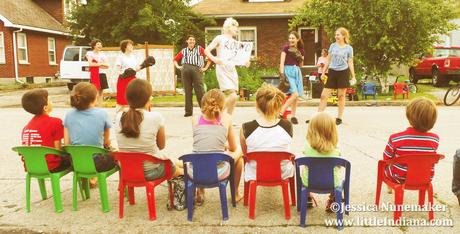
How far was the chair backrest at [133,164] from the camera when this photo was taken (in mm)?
4152

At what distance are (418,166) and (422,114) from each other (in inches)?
17.7

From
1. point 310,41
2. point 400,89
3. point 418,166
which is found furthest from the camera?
point 310,41

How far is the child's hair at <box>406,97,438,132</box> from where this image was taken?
4102 millimetres

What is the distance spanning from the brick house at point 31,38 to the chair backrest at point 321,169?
2742 centimetres

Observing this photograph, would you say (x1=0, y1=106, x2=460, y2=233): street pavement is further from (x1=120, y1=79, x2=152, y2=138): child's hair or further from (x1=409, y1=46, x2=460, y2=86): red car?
(x1=409, y1=46, x2=460, y2=86): red car

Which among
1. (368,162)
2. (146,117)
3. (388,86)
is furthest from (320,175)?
(388,86)

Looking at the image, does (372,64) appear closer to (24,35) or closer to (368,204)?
(368,204)

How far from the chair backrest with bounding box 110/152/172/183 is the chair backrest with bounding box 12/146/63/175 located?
2.06 feet

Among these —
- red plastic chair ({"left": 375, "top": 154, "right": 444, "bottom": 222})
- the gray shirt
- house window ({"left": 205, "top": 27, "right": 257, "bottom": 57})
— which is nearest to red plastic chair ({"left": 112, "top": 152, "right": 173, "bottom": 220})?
red plastic chair ({"left": 375, "top": 154, "right": 444, "bottom": 222})

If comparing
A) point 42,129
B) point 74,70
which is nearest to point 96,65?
point 42,129

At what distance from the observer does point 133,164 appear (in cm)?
420

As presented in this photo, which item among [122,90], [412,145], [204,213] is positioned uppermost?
[122,90]

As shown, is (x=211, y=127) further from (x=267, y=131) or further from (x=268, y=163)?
(x=268, y=163)

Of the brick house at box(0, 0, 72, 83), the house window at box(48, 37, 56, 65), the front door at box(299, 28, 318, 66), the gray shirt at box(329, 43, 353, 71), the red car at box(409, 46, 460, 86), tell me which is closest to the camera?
the gray shirt at box(329, 43, 353, 71)
